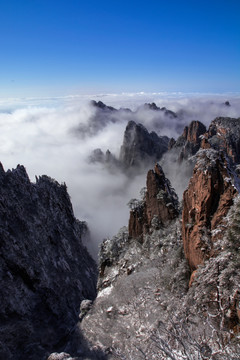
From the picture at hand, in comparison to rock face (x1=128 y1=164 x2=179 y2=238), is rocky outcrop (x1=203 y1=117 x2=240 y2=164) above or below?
above

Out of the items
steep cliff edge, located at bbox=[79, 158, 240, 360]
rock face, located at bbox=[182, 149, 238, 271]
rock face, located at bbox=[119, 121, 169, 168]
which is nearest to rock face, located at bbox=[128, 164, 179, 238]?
steep cliff edge, located at bbox=[79, 158, 240, 360]

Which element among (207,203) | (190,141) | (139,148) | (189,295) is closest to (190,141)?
(190,141)

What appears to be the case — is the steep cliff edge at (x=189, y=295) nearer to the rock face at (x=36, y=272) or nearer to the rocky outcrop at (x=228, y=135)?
the rock face at (x=36, y=272)

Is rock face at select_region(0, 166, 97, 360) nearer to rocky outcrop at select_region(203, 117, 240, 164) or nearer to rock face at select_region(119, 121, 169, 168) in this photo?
rocky outcrop at select_region(203, 117, 240, 164)

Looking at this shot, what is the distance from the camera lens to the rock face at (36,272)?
25.6 meters

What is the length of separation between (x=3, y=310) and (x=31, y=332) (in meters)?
4.12

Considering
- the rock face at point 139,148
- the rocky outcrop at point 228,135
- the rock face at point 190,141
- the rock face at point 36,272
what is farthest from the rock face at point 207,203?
the rock face at point 139,148

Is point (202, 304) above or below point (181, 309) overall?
above

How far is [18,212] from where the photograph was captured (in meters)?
35.2

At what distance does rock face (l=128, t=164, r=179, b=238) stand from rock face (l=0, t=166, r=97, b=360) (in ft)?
45.9

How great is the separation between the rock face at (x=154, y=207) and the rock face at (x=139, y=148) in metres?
111

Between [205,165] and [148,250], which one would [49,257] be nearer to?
[148,250]

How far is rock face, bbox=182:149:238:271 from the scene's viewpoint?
17.0 metres

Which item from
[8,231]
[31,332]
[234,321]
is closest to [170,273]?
[234,321]
